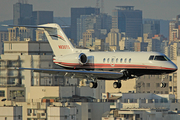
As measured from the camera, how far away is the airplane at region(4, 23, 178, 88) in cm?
6059

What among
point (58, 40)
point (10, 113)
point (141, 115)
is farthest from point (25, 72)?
point (58, 40)

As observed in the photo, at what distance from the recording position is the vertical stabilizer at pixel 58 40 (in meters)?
70.6

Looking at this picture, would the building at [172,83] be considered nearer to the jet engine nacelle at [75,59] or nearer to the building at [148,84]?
the building at [148,84]

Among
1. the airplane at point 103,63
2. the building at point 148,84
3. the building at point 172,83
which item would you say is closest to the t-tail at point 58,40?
the airplane at point 103,63

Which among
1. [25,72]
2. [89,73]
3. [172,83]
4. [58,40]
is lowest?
[172,83]

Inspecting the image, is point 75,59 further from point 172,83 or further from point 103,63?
point 172,83

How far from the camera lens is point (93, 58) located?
65.4 m

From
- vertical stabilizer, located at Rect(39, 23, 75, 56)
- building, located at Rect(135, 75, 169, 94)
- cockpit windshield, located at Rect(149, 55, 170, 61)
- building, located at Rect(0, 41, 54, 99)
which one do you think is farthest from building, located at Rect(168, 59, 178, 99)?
cockpit windshield, located at Rect(149, 55, 170, 61)

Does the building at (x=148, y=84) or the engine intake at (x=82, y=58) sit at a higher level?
the engine intake at (x=82, y=58)

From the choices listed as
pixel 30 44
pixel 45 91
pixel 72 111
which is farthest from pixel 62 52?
pixel 30 44

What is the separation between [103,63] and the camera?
2527 inches

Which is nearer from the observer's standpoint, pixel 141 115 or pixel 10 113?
pixel 10 113

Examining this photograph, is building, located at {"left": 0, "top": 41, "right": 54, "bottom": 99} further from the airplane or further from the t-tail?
the airplane

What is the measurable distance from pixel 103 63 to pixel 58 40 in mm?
9379
